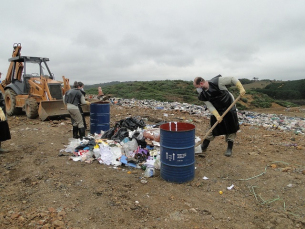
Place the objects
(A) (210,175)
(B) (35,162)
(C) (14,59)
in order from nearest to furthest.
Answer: (A) (210,175) < (B) (35,162) < (C) (14,59)

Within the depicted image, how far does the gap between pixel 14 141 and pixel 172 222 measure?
5.04m

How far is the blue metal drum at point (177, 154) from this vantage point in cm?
362

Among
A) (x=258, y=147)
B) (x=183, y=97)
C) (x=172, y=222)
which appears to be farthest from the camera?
(x=183, y=97)

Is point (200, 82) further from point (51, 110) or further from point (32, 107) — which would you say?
point (32, 107)

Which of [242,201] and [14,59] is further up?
[14,59]

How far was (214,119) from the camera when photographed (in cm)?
478

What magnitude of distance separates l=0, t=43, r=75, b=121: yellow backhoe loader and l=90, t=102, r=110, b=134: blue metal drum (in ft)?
7.02

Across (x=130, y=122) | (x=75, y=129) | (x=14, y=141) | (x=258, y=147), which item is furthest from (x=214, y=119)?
(x=14, y=141)

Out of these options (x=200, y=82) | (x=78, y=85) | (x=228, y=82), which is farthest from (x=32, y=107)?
(x=228, y=82)

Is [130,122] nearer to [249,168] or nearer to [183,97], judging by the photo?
[249,168]

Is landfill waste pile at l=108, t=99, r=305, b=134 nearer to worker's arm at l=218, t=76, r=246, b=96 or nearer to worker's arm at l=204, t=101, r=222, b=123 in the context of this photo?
worker's arm at l=218, t=76, r=246, b=96

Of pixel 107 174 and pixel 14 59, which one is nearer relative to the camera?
pixel 107 174

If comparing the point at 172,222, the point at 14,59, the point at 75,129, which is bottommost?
the point at 172,222

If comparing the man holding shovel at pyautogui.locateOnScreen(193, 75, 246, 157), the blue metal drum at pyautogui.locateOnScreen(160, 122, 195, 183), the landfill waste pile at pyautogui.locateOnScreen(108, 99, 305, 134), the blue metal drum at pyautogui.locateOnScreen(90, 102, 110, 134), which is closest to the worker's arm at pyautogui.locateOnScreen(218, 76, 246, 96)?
the man holding shovel at pyautogui.locateOnScreen(193, 75, 246, 157)
